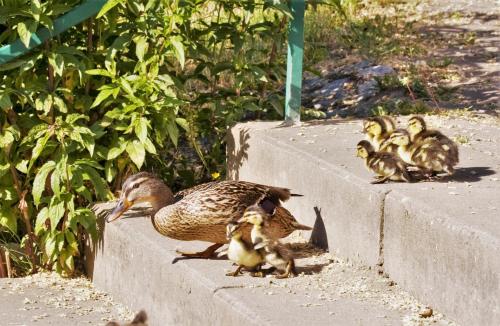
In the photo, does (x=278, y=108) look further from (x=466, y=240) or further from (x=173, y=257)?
(x=466, y=240)

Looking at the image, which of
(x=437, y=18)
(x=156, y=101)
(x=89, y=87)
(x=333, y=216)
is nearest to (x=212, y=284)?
(x=333, y=216)

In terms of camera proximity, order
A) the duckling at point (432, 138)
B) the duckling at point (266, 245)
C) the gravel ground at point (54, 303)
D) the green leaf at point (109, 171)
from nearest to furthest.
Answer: the duckling at point (266, 245), the duckling at point (432, 138), the gravel ground at point (54, 303), the green leaf at point (109, 171)

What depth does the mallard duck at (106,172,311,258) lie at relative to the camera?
23.8ft

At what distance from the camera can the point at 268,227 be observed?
22.6 feet

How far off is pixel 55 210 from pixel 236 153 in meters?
1.38

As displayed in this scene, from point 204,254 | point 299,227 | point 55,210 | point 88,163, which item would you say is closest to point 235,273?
point 204,254

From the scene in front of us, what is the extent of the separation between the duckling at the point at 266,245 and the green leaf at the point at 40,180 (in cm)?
174

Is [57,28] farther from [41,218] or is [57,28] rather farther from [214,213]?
[214,213]

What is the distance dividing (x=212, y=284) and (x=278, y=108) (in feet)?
8.38

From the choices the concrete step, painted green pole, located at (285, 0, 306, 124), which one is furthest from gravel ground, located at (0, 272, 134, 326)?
painted green pole, located at (285, 0, 306, 124)

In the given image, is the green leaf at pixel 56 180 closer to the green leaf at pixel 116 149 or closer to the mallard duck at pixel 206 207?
the green leaf at pixel 116 149

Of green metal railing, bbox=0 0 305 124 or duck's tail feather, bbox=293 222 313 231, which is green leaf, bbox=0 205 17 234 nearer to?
green metal railing, bbox=0 0 305 124

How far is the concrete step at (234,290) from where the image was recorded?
244 inches

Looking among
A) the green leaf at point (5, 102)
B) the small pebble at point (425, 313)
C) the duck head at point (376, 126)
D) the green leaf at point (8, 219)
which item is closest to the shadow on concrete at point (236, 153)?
the duck head at point (376, 126)
